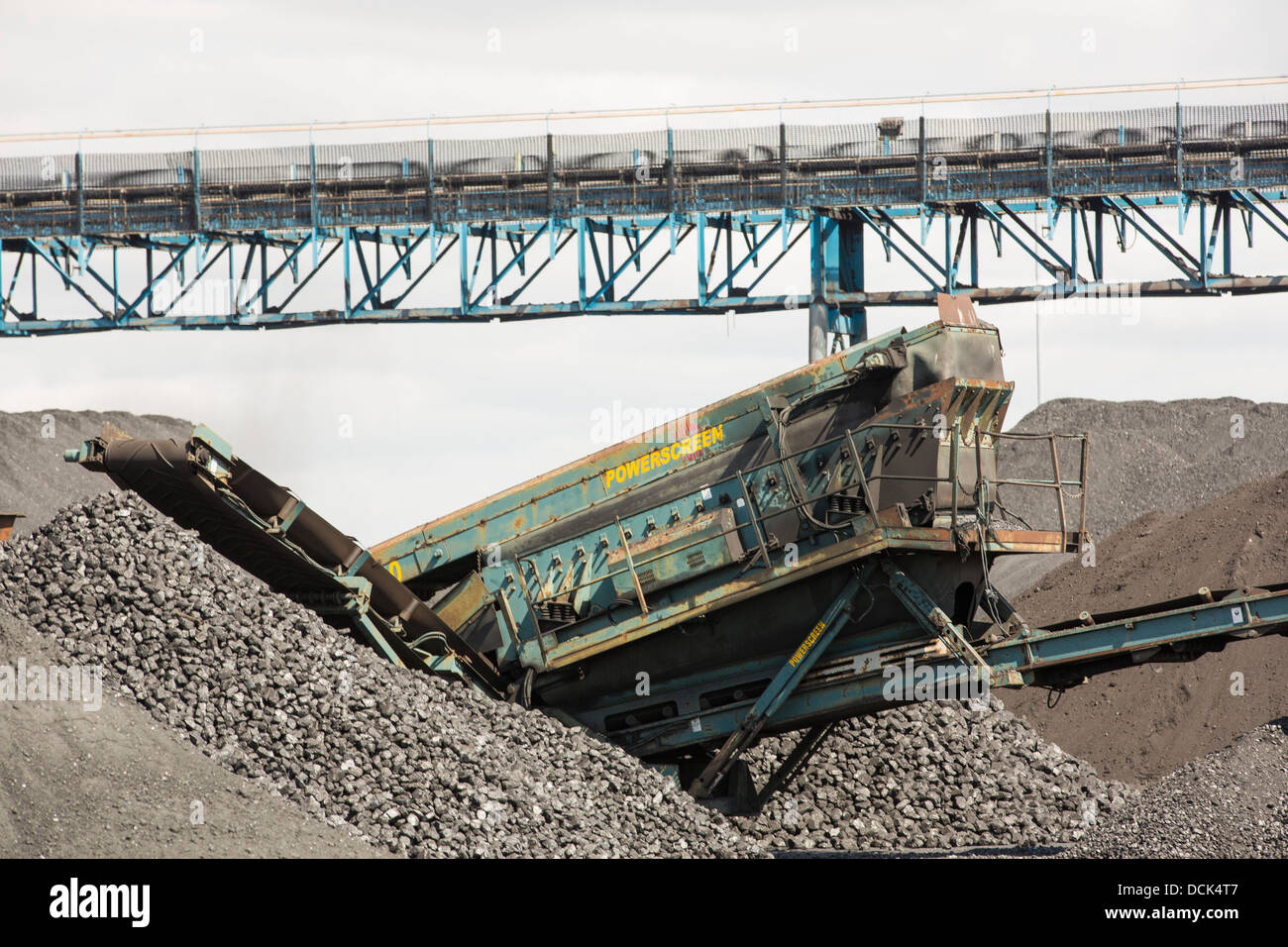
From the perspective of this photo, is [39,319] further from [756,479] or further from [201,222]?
[756,479]

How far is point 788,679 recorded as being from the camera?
1254 cm

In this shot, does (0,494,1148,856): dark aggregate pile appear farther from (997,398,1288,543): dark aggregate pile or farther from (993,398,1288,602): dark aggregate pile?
(997,398,1288,543): dark aggregate pile

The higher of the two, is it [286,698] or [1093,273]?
[1093,273]

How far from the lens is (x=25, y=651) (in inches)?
418

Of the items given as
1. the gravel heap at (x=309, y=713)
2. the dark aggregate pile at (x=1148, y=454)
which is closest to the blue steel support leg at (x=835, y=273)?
the dark aggregate pile at (x=1148, y=454)

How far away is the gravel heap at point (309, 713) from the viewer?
411 inches

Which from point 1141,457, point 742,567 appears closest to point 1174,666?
point 742,567

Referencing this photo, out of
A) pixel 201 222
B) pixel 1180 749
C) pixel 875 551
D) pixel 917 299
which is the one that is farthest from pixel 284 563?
pixel 201 222

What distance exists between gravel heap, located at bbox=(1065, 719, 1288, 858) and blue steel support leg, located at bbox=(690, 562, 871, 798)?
2.39m

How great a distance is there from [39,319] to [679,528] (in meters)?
18.0

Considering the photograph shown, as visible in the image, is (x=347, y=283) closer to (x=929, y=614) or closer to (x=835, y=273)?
(x=835, y=273)

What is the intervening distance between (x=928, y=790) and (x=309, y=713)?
18.7 feet

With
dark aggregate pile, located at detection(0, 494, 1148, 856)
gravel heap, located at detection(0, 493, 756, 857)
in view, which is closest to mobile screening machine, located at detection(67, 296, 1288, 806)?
dark aggregate pile, located at detection(0, 494, 1148, 856)
